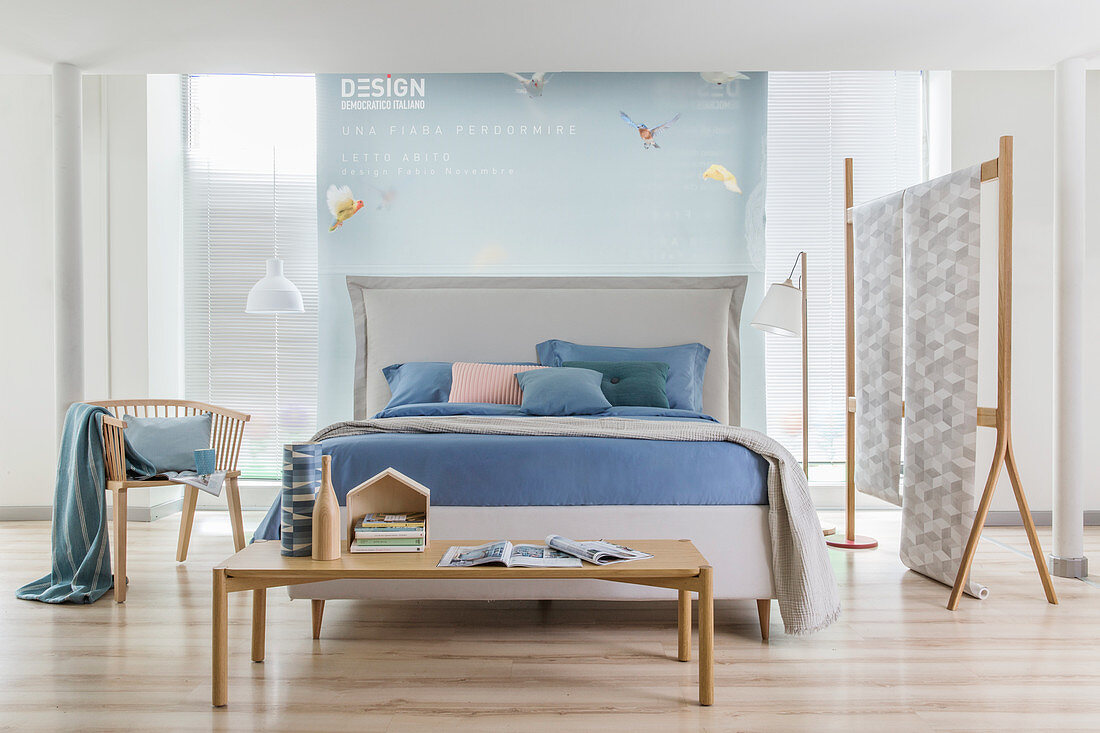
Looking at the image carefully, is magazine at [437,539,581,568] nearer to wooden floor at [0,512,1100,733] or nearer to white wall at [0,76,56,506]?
wooden floor at [0,512,1100,733]

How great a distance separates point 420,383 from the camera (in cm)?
436

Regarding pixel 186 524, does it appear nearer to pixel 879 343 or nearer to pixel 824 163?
pixel 879 343

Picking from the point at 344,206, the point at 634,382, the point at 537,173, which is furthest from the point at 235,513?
the point at 537,173

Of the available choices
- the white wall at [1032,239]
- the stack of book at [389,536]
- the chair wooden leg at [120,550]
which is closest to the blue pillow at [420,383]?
the chair wooden leg at [120,550]

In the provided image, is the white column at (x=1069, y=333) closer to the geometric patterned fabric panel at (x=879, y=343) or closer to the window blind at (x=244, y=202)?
the geometric patterned fabric panel at (x=879, y=343)

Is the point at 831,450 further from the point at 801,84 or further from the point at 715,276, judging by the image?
the point at 801,84

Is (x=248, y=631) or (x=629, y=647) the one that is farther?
(x=248, y=631)

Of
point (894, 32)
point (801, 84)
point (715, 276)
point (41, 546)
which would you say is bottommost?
point (41, 546)

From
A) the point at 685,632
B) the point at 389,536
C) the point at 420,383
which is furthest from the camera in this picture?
the point at 420,383

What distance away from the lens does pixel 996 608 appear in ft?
10.3

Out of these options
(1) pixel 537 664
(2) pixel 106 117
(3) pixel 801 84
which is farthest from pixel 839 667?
(2) pixel 106 117

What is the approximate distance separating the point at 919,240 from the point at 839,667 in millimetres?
1930

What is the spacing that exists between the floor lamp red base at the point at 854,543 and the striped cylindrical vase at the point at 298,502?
287 cm

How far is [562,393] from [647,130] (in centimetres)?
209
